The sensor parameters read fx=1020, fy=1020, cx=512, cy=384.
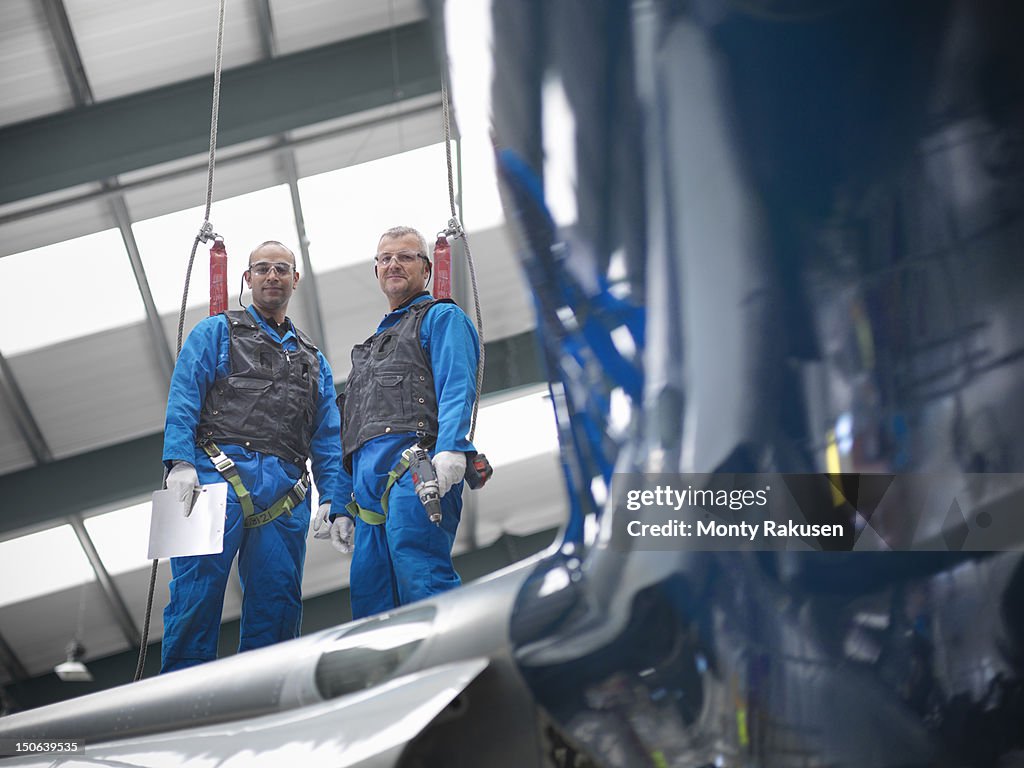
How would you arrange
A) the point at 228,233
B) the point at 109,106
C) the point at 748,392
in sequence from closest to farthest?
the point at 748,392 < the point at 109,106 < the point at 228,233

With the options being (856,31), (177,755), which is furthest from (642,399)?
(177,755)

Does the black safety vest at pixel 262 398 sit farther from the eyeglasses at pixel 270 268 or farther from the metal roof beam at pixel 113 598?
the metal roof beam at pixel 113 598

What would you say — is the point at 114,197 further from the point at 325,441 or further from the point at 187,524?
the point at 187,524

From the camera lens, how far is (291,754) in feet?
4.54

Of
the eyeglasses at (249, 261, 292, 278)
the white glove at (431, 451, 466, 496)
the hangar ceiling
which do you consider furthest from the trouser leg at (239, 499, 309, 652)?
the hangar ceiling

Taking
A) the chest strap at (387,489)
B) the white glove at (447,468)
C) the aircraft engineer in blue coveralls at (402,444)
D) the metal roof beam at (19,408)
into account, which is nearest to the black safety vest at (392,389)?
the aircraft engineer in blue coveralls at (402,444)

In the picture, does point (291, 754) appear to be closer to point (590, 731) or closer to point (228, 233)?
point (590, 731)

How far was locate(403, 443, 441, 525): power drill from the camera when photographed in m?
2.36

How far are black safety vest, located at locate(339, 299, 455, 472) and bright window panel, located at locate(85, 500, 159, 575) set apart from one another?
523 cm

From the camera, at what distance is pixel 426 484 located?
2369 mm

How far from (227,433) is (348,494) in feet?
Result: 1.20

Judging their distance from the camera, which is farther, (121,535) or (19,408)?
(121,535)

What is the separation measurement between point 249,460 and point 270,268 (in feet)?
2.08

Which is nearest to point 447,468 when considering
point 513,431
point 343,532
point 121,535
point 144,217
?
point 343,532
